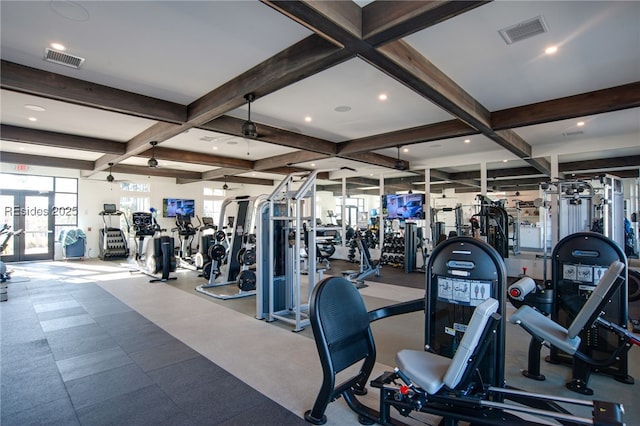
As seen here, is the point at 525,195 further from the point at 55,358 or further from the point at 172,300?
the point at 55,358

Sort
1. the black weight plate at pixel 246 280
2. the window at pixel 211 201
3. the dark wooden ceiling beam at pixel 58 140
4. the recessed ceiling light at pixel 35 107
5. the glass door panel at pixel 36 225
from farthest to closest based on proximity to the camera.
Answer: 1. the window at pixel 211 201
2. the glass door panel at pixel 36 225
3. the dark wooden ceiling beam at pixel 58 140
4. the black weight plate at pixel 246 280
5. the recessed ceiling light at pixel 35 107

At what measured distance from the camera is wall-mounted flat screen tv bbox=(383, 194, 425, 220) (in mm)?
9219

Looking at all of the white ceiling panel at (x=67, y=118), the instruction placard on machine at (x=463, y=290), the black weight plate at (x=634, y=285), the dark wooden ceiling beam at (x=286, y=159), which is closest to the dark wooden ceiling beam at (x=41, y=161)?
the white ceiling panel at (x=67, y=118)

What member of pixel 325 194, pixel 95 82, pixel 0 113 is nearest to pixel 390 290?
pixel 95 82

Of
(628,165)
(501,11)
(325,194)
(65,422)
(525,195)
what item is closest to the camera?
(65,422)

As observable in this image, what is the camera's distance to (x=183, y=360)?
10.7 ft

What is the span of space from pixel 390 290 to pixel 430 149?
383cm

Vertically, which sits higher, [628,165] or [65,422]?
[628,165]

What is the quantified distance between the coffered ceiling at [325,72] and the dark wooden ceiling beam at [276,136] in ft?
0.10

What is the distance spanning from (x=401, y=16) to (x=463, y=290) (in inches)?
83.1

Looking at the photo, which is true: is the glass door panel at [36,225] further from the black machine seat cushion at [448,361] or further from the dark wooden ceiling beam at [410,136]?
the black machine seat cushion at [448,361]

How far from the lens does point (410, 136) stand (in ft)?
21.0

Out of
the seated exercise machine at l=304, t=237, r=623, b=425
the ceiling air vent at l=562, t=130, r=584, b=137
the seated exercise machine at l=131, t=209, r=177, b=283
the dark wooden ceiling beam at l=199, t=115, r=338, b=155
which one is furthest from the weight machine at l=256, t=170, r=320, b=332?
the ceiling air vent at l=562, t=130, r=584, b=137

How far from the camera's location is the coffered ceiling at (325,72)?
9.02 ft
